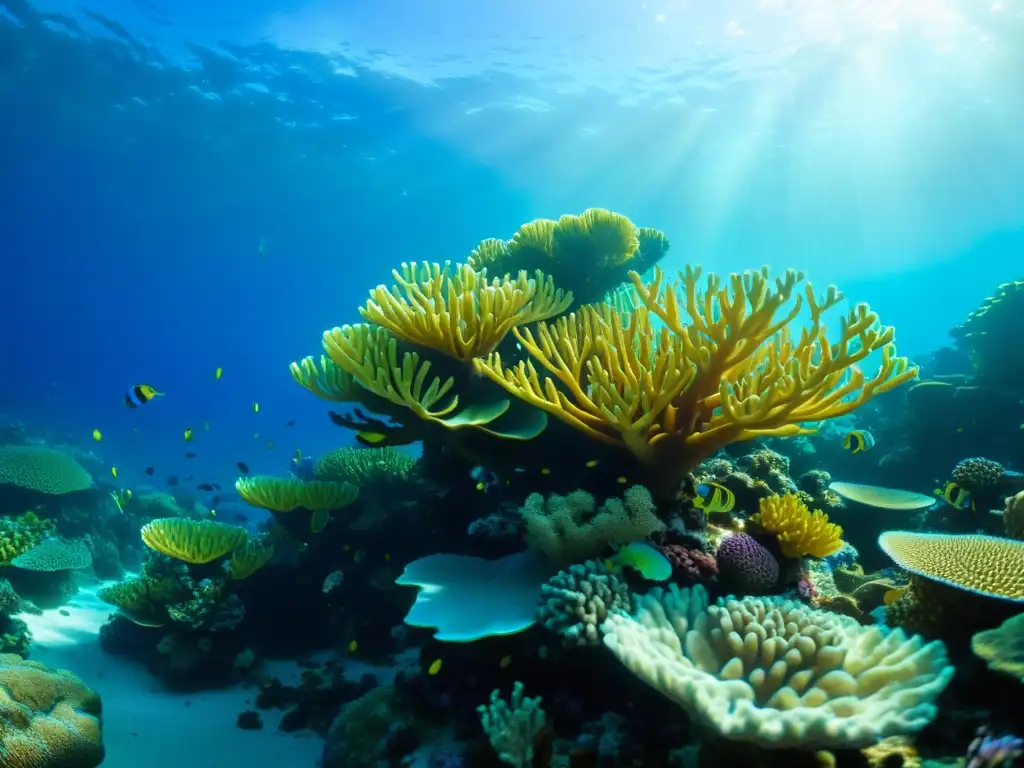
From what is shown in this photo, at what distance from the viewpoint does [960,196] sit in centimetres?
4744

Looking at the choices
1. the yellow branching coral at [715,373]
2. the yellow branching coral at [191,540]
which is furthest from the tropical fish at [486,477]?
the yellow branching coral at [191,540]

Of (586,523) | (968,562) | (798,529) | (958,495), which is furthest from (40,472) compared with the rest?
(958,495)

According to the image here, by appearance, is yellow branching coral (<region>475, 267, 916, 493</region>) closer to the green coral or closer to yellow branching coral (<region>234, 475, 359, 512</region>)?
yellow branching coral (<region>234, 475, 359, 512</region>)

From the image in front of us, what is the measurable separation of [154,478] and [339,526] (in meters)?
30.9

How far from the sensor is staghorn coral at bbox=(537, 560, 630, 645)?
3268 mm

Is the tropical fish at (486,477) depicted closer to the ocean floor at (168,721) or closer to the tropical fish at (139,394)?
the ocean floor at (168,721)

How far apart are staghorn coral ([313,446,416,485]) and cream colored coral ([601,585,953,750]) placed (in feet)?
15.6

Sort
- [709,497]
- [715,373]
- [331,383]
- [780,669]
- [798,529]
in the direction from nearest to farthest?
1. [780,669]
2. [715,373]
3. [798,529]
4. [709,497]
5. [331,383]

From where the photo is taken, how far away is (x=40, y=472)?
10523 mm

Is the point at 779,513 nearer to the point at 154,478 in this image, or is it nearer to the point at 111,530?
the point at 111,530

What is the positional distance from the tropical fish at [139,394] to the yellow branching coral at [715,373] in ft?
19.8

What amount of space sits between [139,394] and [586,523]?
6832 millimetres

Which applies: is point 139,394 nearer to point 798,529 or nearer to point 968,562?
point 798,529

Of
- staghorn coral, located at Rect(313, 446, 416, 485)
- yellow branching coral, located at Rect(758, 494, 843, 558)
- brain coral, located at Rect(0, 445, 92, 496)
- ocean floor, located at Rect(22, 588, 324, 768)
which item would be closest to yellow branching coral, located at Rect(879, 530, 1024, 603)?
yellow branching coral, located at Rect(758, 494, 843, 558)
